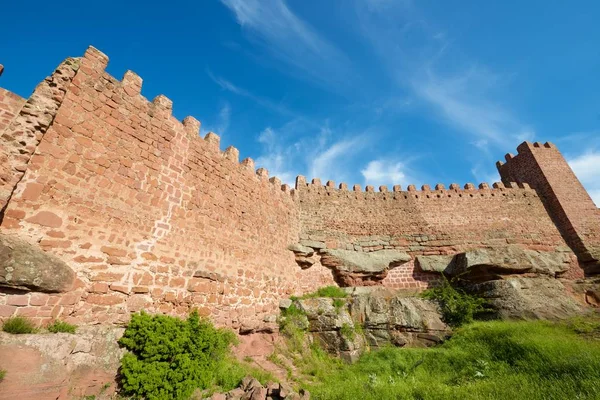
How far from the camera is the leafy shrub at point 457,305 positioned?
1085 cm

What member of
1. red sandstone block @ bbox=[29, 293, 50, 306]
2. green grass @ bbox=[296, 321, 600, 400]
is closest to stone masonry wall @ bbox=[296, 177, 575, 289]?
green grass @ bbox=[296, 321, 600, 400]

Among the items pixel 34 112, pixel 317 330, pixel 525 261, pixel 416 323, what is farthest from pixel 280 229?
pixel 525 261

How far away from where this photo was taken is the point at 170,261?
7.25 m

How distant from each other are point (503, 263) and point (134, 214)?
15485mm

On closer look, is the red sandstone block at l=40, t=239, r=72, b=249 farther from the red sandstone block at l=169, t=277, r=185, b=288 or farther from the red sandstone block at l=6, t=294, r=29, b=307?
the red sandstone block at l=169, t=277, r=185, b=288

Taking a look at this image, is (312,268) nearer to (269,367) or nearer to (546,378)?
(269,367)

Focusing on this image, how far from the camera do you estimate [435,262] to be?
1396 centimetres

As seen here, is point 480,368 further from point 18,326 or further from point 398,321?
point 18,326

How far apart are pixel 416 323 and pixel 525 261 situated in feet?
23.9

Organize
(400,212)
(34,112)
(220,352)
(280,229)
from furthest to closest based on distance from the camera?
(400,212) < (280,229) < (220,352) < (34,112)

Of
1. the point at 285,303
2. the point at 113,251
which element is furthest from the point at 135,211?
the point at 285,303

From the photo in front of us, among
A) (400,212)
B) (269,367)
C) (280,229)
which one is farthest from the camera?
(400,212)

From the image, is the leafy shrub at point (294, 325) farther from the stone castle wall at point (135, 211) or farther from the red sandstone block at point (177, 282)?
the red sandstone block at point (177, 282)

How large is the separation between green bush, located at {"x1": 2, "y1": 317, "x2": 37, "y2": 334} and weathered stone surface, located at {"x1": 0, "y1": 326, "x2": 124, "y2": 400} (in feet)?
0.28
